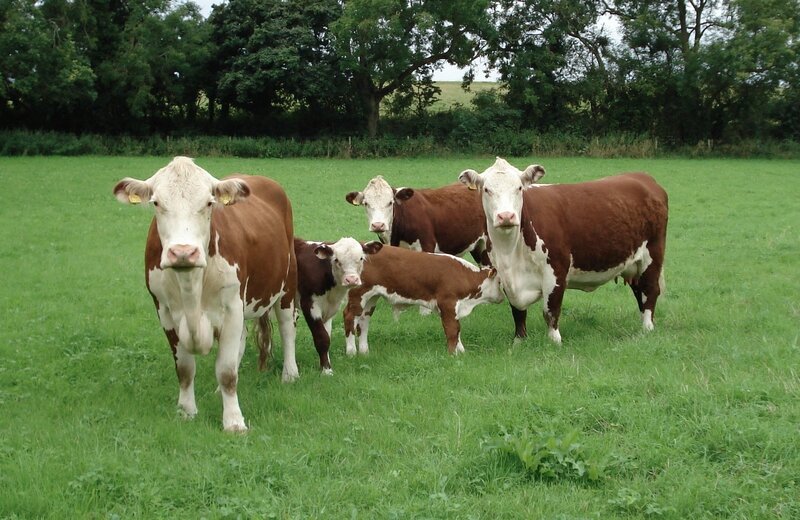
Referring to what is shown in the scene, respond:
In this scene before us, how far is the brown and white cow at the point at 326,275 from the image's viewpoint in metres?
8.43

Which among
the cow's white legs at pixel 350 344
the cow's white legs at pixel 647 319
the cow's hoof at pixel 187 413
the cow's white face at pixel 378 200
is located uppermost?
the cow's white face at pixel 378 200

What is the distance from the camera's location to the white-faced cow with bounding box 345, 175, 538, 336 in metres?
11.2

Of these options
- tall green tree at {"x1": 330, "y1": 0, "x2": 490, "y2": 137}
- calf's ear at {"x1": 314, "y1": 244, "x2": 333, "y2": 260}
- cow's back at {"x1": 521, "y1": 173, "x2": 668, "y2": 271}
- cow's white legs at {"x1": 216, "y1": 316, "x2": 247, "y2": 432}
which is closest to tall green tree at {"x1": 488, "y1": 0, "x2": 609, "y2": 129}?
tall green tree at {"x1": 330, "y1": 0, "x2": 490, "y2": 137}

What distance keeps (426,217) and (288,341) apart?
4521 millimetres

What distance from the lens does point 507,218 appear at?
822cm

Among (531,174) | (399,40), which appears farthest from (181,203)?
(399,40)

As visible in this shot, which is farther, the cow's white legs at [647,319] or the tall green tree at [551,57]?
the tall green tree at [551,57]

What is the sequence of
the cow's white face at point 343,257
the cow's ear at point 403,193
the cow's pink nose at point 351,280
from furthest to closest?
the cow's ear at point 403,193 < the cow's white face at point 343,257 < the cow's pink nose at point 351,280

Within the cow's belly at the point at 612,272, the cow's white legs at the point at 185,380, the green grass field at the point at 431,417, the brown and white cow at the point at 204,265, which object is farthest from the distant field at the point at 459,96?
the cow's white legs at the point at 185,380

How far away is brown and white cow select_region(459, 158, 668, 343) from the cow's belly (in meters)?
0.01

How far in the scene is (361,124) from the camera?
4491 cm

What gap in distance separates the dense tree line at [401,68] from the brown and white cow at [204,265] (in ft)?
115

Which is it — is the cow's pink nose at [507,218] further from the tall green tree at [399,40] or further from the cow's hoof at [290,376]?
the tall green tree at [399,40]

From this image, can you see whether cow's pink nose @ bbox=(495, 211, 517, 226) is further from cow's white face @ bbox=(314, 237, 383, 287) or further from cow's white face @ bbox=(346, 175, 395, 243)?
cow's white face @ bbox=(346, 175, 395, 243)
